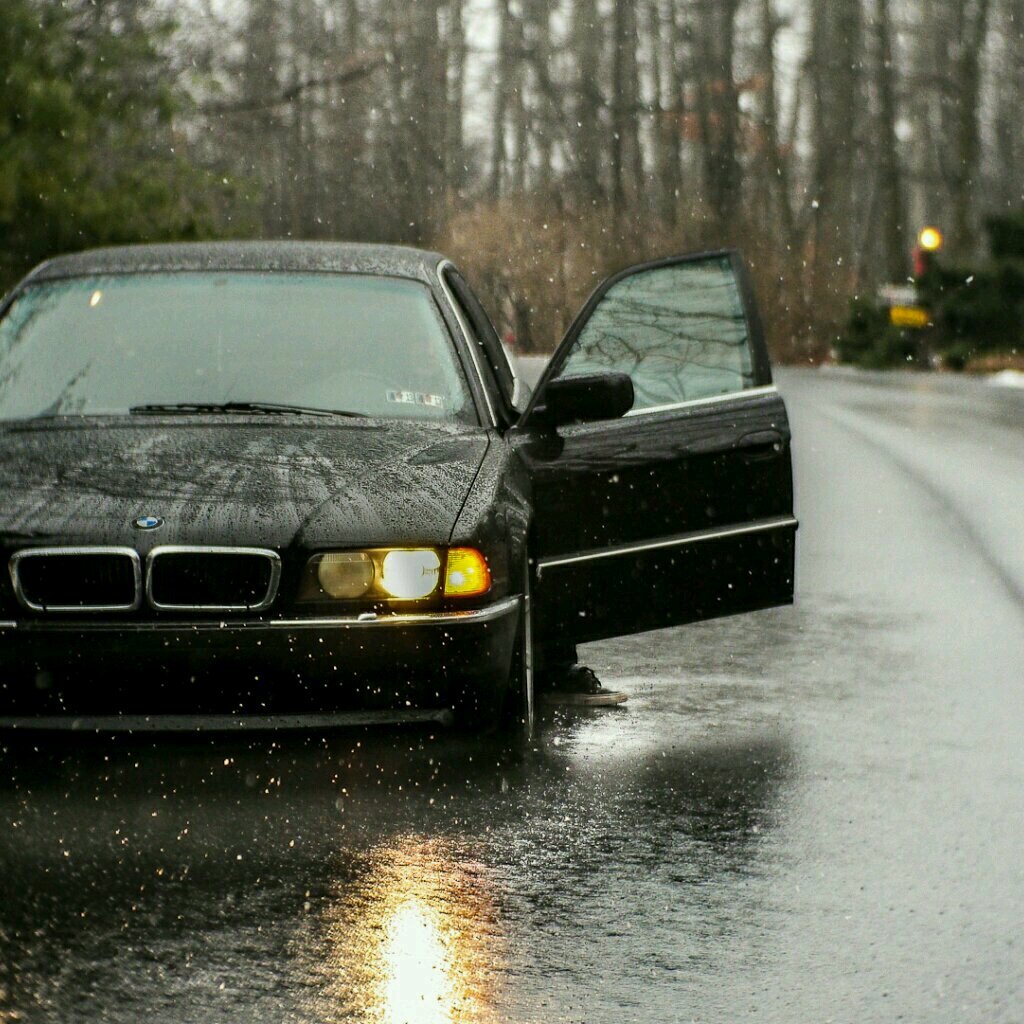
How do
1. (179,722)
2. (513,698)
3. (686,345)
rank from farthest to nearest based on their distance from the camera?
(686,345)
(513,698)
(179,722)

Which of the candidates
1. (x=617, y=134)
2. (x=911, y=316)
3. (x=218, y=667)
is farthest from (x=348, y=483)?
(x=617, y=134)

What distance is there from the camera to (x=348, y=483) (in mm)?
5434

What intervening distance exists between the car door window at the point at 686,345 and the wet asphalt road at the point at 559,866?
44.1 inches

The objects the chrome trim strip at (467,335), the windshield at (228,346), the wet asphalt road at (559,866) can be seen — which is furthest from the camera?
the chrome trim strip at (467,335)

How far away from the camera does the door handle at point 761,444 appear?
22.8ft

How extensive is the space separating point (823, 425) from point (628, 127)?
31.6m

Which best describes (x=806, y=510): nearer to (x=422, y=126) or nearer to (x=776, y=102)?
(x=422, y=126)

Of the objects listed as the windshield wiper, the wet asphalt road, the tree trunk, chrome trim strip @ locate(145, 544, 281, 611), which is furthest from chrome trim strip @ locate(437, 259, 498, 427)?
the tree trunk

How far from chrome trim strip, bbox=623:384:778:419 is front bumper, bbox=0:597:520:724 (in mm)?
1806

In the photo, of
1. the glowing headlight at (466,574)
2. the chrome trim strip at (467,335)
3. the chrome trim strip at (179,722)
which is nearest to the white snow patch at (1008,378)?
the chrome trim strip at (467,335)

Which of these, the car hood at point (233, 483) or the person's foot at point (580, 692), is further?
the person's foot at point (580, 692)

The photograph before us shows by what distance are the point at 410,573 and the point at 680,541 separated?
1645 mm

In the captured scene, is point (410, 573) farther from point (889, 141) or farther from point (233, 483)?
point (889, 141)

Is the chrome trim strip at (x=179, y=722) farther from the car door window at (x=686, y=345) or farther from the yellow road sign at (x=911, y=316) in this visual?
the yellow road sign at (x=911, y=316)
